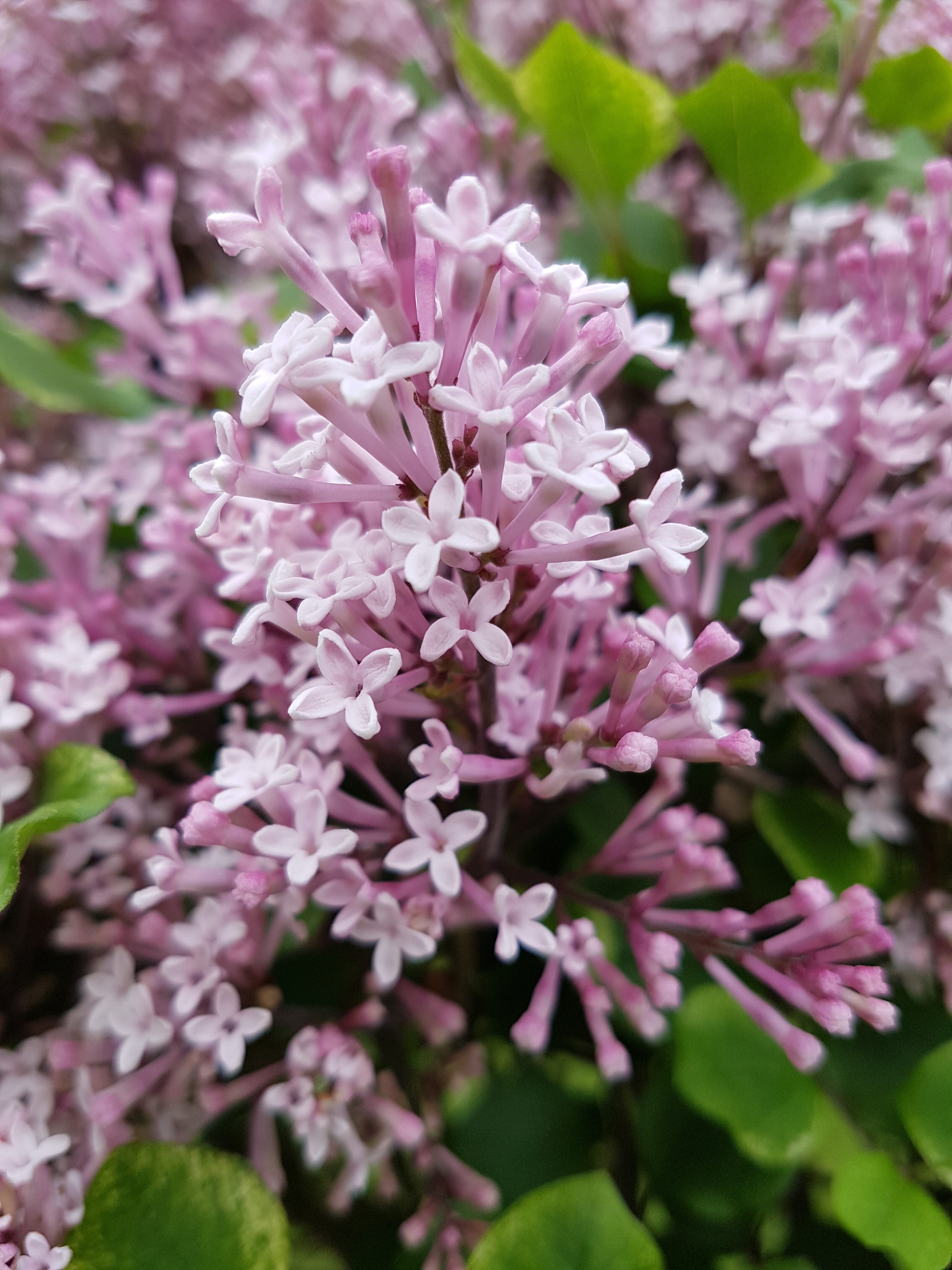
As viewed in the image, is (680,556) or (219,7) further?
(219,7)

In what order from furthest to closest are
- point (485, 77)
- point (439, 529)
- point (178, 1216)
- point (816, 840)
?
point (485, 77)
point (816, 840)
point (178, 1216)
point (439, 529)

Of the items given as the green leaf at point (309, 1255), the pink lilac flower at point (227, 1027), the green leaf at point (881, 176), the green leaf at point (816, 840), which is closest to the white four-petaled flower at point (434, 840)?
the pink lilac flower at point (227, 1027)

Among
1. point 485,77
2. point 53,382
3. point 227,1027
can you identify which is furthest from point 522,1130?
point 485,77

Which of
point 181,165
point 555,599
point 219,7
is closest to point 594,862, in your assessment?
point 555,599

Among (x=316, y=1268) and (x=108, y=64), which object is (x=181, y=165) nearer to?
(x=108, y=64)

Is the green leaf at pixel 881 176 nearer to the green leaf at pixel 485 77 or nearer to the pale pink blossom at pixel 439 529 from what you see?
the green leaf at pixel 485 77

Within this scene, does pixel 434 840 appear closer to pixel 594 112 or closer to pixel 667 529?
pixel 667 529

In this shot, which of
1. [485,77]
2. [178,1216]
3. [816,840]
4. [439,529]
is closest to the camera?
[439,529]

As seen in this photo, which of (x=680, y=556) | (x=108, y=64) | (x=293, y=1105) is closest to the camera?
(x=680, y=556)
